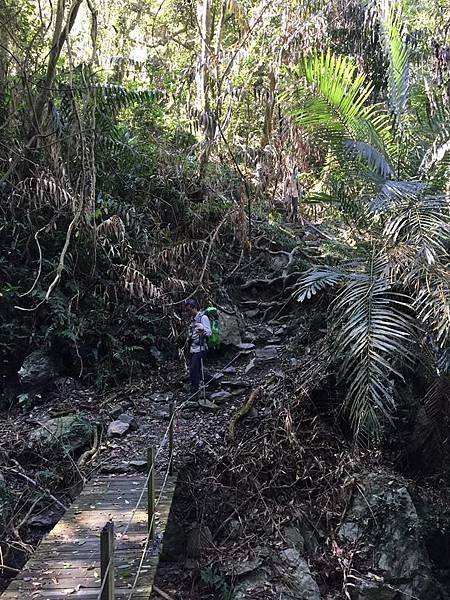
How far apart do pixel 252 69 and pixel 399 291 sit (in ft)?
24.0

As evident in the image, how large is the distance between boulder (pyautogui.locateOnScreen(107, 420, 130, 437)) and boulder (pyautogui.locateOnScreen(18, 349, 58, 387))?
4.55 ft

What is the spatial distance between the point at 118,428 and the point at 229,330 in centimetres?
312

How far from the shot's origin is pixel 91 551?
491 cm

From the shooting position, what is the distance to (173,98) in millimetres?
11719

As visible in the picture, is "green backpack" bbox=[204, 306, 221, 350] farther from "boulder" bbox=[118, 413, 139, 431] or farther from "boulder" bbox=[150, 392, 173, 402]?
"boulder" bbox=[118, 413, 139, 431]

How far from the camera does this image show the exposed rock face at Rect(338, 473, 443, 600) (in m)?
6.06

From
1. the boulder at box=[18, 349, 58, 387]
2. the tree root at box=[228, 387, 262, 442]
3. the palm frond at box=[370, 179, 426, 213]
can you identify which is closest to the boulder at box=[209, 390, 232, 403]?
the tree root at box=[228, 387, 262, 442]

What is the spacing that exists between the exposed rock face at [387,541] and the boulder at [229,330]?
3.90 metres

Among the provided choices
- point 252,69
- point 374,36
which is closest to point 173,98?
point 252,69

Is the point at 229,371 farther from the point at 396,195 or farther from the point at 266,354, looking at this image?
the point at 396,195

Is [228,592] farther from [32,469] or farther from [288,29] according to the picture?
[288,29]

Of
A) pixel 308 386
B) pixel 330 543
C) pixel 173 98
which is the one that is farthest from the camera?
pixel 173 98

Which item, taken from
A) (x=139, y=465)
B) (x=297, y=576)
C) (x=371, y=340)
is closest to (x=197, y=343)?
(x=139, y=465)

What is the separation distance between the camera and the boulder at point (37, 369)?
8250 millimetres
